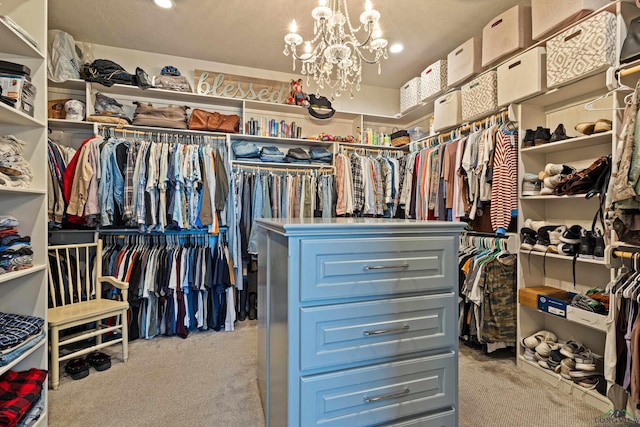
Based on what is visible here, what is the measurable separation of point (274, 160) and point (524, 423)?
2.92m

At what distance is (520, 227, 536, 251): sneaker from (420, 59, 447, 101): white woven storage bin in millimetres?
1635

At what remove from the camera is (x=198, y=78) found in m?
3.32

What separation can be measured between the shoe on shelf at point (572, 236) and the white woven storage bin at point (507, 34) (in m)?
1.35

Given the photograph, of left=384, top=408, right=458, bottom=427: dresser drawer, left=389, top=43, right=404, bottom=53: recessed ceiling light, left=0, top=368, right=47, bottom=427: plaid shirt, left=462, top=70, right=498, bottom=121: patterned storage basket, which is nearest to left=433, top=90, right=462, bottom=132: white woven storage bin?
left=462, top=70, right=498, bottom=121: patterned storage basket

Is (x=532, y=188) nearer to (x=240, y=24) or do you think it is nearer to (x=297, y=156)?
(x=297, y=156)

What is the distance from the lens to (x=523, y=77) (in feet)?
7.28

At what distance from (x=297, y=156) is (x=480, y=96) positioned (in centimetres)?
186

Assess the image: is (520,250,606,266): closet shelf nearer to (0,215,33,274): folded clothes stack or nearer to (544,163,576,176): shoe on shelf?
(544,163,576,176): shoe on shelf

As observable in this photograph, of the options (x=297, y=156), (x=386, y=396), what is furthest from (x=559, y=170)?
(x=297, y=156)

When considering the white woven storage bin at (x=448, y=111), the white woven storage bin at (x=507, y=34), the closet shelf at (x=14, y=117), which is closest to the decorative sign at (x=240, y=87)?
the white woven storage bin at (x=448, y=111)

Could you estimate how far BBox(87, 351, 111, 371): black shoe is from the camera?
2209 mm

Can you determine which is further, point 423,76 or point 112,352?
point 423,76

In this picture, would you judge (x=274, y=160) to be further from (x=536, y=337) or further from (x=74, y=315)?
(x=536, y=337)

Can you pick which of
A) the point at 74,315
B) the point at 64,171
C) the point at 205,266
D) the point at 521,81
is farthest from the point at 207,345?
the point at 521,81
